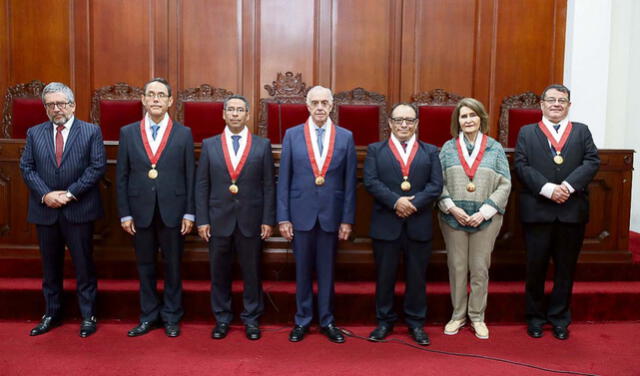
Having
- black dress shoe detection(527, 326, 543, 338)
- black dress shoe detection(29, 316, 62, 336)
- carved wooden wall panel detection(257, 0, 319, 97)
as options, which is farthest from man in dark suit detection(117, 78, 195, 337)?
carved wooden wall panel detection(257, 0, 319, 97)

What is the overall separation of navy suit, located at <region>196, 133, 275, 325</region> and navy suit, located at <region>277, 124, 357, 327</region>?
0.35ft

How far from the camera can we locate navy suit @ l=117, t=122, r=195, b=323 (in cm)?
291

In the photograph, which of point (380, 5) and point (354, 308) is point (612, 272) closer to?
point (354, 308)

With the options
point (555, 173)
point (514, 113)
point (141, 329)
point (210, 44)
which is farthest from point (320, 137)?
point (514, 113)

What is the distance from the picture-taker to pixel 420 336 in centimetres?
289

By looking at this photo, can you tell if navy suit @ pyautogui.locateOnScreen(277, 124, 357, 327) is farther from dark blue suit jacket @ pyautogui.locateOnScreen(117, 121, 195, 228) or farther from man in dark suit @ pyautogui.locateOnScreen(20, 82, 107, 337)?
man in dark suit @ pyautogui.locateOnScreen(20, 82, 107, 337)

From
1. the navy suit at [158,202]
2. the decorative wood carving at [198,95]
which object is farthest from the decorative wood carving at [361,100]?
the navy suit at [158,202]

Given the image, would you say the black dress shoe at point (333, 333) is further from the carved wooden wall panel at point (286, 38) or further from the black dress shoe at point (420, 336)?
the carved wooden wall panel at point (286, 38)

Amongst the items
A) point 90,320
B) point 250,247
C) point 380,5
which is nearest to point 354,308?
point 250,247

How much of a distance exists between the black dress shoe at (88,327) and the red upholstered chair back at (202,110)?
7.93 ft

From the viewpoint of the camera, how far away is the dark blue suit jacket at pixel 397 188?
284 cm

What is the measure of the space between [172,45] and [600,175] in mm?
4168

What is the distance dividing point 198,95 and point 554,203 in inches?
143

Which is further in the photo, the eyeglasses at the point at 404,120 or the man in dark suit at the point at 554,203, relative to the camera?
the man in dark suit at the point at 554,203
